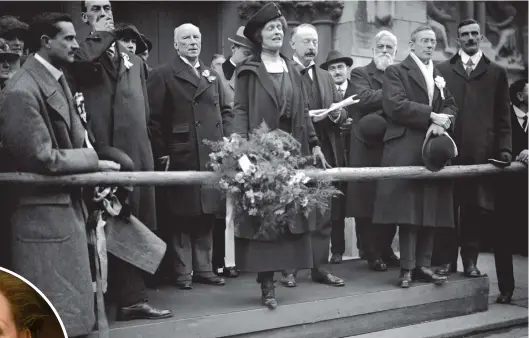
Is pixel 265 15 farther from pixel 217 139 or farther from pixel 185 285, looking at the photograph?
pixel 185 285

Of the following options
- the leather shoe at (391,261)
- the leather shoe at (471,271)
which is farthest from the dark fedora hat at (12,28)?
the leather shoe at (471,271)

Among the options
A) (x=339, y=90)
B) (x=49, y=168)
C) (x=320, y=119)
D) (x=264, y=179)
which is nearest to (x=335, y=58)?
(x=339, y=90)

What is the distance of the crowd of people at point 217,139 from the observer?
4.11 m

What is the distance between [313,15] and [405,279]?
162 inches

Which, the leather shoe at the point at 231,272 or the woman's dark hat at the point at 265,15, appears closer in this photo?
the woman's dark hat at the point at 265,15

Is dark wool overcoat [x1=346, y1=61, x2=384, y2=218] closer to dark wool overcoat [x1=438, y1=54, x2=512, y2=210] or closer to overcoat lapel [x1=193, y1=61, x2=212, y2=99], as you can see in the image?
dark wool overcoat [x1=438, y1=54, x2=512, y2=210]

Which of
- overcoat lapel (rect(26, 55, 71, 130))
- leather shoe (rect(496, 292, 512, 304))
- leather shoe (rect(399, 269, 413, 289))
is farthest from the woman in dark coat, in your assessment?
leather shoe (rect(496, 292, 512, 304))

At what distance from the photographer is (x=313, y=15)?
348 inches

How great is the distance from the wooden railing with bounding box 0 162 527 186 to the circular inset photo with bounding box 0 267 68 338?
0.99m

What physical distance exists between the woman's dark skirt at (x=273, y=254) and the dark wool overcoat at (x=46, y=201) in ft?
3.97

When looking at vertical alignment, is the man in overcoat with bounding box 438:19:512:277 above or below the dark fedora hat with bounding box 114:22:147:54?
below

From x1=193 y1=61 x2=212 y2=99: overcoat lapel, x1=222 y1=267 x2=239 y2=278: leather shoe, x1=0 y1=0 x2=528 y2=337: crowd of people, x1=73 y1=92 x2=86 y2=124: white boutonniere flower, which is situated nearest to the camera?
x1=0 y1=0 x2=528 y2=337: crowd of people

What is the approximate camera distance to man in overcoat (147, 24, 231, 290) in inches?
232

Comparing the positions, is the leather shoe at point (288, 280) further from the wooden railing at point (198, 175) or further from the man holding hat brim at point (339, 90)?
the man holding hat brim at point (339, 90)
